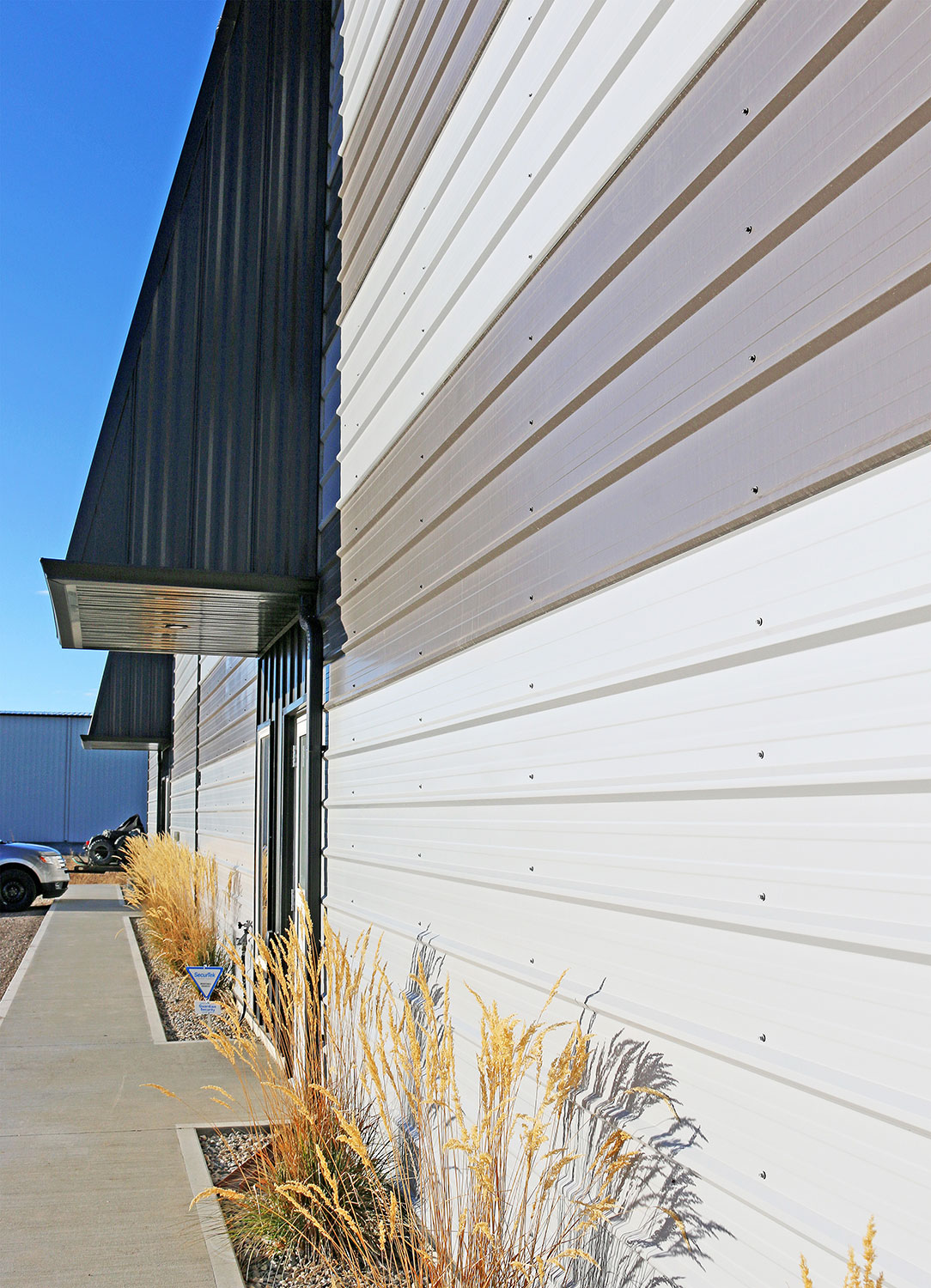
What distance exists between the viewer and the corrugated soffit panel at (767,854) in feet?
5.31

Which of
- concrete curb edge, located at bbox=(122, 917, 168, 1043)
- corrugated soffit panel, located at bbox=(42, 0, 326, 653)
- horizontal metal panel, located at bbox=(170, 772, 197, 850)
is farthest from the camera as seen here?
horizontal metal panel, located at bbox=(170, 772, 197, 850)

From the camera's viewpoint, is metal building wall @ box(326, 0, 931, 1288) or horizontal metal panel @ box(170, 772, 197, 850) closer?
metal building wall @ box(326, 0, 931, 1288)

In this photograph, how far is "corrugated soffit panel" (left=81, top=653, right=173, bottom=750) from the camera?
20797mm

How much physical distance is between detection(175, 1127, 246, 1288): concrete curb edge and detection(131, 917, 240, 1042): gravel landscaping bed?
4.91 ft

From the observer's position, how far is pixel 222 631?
8.12 meters

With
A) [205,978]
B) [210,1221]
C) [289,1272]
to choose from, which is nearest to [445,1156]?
[289,1272]

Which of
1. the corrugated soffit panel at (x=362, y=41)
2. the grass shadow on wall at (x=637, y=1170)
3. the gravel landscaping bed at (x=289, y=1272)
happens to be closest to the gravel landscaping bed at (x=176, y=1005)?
the gravel landscaping bed at (x=289, y=1272)

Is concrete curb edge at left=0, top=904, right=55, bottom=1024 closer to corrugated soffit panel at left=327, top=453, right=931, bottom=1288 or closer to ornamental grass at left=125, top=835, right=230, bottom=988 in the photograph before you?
ornamental grass at left=125, top=835, right=230, bottom=988

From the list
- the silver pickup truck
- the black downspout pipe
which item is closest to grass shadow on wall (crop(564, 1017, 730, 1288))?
the black downspout pipe

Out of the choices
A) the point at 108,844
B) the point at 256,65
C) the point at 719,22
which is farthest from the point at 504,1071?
the point at 108,844

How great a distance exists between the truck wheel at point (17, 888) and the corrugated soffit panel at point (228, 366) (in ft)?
43.4

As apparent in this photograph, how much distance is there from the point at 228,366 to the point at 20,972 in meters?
7.74

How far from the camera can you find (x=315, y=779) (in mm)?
6238

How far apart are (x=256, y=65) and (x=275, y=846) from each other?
17.5ft
